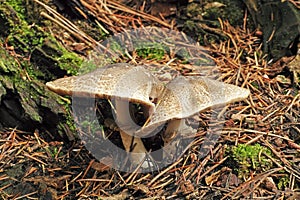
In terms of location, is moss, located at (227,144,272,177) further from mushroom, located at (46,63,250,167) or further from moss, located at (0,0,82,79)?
moss, located at (0,0,82,79)

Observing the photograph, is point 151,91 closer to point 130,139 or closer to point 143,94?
point 143,94

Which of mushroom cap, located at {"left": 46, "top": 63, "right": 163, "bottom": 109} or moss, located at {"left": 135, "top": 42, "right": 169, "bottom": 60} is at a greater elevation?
mushroom cap, located at {"left": 46, "top": 63, "right": 163, "bottom": 109}

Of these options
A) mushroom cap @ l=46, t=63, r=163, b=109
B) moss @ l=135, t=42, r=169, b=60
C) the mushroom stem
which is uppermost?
mushroom cap @ l=46, t=63, r=163, b=109

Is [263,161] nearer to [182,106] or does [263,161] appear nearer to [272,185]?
[272,185]

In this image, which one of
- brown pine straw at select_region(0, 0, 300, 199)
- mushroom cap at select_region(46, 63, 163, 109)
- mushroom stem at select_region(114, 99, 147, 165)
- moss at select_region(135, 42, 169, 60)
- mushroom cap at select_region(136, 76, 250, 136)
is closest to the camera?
mushroom cap at select_region(46, 63, 163, 109)

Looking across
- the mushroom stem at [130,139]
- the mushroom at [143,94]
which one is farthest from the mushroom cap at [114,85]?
the mushroom stem at [130,139]

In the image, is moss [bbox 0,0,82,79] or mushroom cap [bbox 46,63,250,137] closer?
mushroom cap [bbox 46,63,250,137]

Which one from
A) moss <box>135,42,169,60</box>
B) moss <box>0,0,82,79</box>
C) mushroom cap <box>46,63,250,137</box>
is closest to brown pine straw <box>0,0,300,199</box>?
moss <box>135,42,169,60</box>
